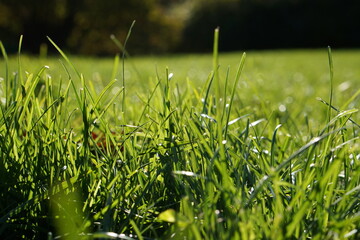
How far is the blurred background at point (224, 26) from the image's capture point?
22.7 meters

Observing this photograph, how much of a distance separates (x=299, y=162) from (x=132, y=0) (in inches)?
887

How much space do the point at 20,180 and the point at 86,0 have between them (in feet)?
70.6

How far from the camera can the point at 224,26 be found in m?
24.2

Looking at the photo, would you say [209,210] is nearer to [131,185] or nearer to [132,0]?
[131,185]

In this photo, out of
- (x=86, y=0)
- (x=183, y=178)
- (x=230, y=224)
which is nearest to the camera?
(x=230, y=224)

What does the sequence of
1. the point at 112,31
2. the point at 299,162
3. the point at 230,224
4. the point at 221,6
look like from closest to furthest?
the point at 230,224 < the point at 299,162 < the point at 112,31 < the point at 221,6

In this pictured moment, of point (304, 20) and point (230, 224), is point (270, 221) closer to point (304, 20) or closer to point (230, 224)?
point (230, 224)

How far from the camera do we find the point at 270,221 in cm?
89

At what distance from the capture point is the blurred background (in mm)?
22703

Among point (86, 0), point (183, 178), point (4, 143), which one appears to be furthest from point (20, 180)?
point (86, 0)

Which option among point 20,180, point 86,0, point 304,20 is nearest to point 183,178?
point 20,180

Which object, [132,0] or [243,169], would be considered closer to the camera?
[243,169]

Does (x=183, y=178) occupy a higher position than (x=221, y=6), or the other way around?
(x=221, y=6)

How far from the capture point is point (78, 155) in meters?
1.06
